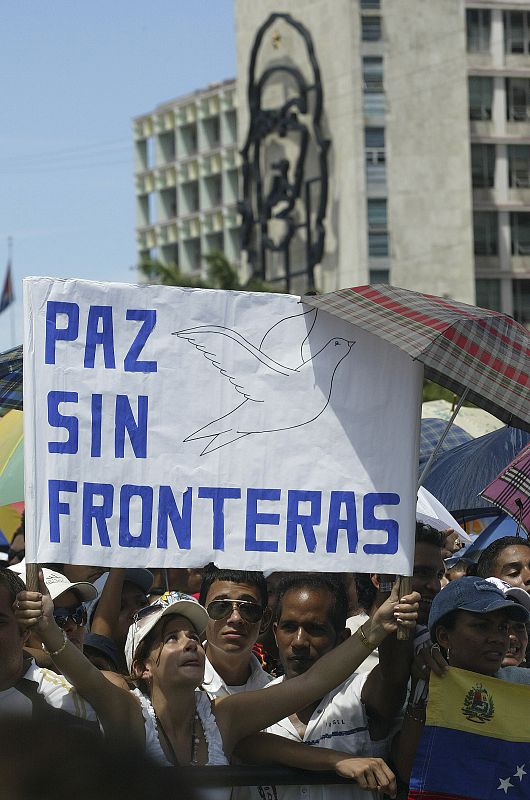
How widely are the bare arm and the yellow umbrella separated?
3.41 m

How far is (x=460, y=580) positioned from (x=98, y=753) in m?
3.13

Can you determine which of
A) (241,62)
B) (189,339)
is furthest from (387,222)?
(189,339)

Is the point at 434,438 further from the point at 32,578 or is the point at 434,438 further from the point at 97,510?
the point at 32,578

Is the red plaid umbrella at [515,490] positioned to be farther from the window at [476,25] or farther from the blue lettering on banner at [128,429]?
the window at [476,25]

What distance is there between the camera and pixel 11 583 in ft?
11.9

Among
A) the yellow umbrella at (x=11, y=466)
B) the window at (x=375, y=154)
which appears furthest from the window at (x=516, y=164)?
the yellow umbrella at (x=11, y=466)

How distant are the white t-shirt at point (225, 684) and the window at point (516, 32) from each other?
5876 centimetres

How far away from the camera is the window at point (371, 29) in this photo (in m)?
60.9

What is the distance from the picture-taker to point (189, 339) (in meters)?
4.07

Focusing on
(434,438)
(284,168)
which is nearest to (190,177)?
(284,168)

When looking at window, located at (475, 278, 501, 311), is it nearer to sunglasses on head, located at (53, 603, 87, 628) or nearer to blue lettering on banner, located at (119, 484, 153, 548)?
sunglasses on head, located at (53, 603, 87, 628)

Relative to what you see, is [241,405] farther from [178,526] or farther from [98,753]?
[98,753]

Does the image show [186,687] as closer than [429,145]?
Yes

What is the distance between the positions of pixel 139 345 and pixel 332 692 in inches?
45.8
